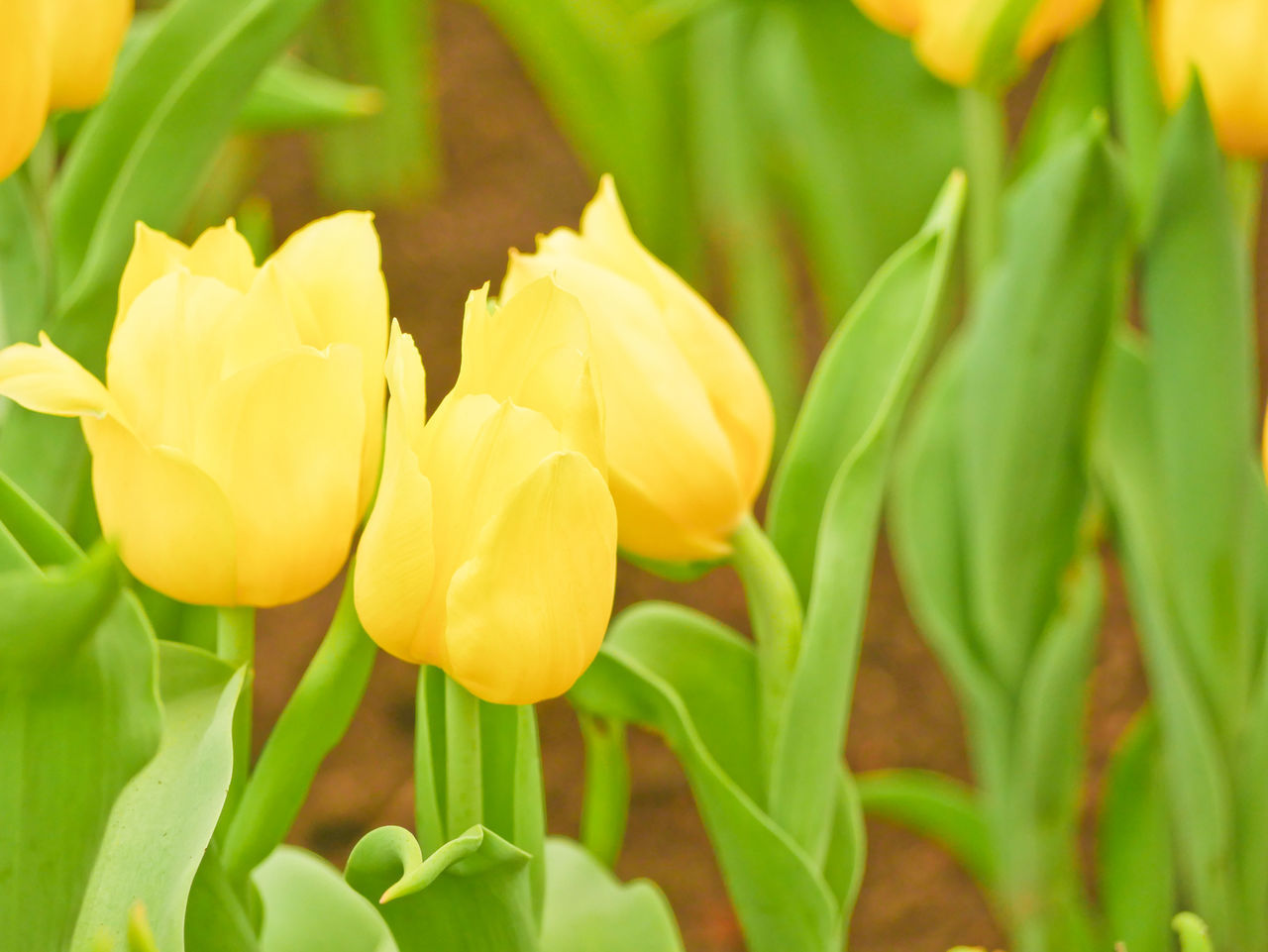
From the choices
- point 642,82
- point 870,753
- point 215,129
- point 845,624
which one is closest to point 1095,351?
point 845,624

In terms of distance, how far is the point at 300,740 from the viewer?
392mm

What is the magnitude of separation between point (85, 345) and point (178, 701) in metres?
0.16

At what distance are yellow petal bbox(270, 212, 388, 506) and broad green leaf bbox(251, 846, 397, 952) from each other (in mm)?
158

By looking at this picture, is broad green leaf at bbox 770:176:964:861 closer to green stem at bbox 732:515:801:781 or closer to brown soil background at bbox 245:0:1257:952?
green stem at bbox 732:515:801:781

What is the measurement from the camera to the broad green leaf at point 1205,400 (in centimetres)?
54

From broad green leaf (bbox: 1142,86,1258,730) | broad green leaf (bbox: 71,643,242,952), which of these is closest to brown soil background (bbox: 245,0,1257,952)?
broad green leaf (bbox: 1142,86,1258,730)

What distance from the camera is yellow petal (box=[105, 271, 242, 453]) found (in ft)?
1.14

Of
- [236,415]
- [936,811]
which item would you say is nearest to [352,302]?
[236,415]

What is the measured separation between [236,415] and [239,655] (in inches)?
3.3

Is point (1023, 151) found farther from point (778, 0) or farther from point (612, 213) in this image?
point (612, 213)

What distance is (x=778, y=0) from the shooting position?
946mm

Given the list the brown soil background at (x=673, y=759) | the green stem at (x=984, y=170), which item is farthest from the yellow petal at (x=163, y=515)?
the brown soil background at (x=673, y=759)

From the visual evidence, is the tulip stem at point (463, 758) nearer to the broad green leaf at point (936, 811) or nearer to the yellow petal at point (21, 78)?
the yellow petal at point (21, 78)

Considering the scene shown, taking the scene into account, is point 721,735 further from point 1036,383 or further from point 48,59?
point 48,59
